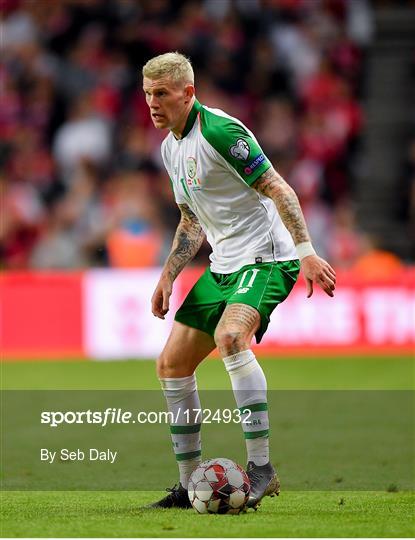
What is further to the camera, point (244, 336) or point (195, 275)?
point (195, 275)

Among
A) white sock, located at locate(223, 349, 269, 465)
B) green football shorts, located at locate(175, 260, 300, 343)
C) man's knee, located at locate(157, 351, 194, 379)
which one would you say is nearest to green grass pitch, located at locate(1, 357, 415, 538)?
white sock, located at locate(223, 349, 269, 465)

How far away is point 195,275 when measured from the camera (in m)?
14.9

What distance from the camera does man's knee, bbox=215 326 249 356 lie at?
21.1 feet

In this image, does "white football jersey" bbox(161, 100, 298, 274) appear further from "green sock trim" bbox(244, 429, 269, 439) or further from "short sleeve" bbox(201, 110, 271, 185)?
"green sock trim" bbox(244, 429, 269, 439)

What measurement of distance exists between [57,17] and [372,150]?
5091 mm

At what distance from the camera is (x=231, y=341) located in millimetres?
6438


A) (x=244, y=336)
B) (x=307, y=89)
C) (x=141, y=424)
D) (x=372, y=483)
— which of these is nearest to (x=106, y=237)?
(x=307, y=89)

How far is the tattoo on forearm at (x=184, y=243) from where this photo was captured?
7.19 metres

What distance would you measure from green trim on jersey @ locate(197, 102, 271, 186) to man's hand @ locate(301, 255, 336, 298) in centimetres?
58

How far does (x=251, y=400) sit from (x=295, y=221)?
939 millimetres

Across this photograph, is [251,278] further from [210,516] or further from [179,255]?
[210,516]

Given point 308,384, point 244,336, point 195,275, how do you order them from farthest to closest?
point 195,275
point 308,384
point 244,336

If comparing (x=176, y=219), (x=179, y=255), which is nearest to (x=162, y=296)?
(x=179, y=255)

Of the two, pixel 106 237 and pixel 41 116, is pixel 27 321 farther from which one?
pixel 41 116
